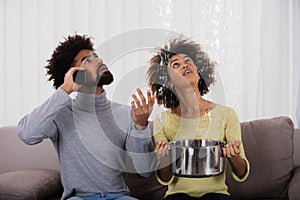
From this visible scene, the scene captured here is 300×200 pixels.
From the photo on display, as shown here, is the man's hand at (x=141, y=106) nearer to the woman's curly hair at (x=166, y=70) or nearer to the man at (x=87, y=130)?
the man at (x=87, y=130)

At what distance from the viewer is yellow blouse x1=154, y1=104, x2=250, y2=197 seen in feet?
5.86

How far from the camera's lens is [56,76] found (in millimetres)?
1966

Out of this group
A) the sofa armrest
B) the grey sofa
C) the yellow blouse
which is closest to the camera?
the yellow blouse

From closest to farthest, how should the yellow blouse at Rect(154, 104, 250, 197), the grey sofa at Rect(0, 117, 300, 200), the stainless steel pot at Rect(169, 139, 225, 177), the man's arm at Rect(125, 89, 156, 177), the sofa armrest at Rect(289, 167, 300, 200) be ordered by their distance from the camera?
→ the stainless steel pot at Rect(169, 139, 225, 177) < the man's arm at Rect(125, 89, 156, 177) < the yellow blouse at Rect(154, 104, 250, 197) < the sofa armrest at Rect(289, 167, 300, 200) < the grey sofa at Rect(0, 117, 300, 200)

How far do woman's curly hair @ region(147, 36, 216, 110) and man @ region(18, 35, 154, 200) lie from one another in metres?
0.17

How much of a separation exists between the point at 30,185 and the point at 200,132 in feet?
2.45

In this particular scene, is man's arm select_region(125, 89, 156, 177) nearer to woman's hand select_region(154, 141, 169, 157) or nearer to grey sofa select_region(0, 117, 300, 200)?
woman's hand select_region(154, 141, 169, 157)

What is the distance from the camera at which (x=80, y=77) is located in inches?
71.4

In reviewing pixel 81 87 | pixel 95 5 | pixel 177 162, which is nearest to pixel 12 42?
pixel 95 5

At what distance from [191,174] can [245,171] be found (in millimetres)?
291

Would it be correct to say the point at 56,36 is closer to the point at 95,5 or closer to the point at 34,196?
the point at 95,5

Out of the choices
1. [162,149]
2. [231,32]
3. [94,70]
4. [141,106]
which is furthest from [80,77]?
[231,32]

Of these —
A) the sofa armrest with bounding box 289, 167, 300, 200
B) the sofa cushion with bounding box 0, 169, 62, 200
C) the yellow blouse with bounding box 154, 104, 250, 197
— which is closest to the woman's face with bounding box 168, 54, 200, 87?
the yellow blouse with bounding box 154, 104, 250, 197

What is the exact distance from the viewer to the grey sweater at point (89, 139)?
5.84 feet
